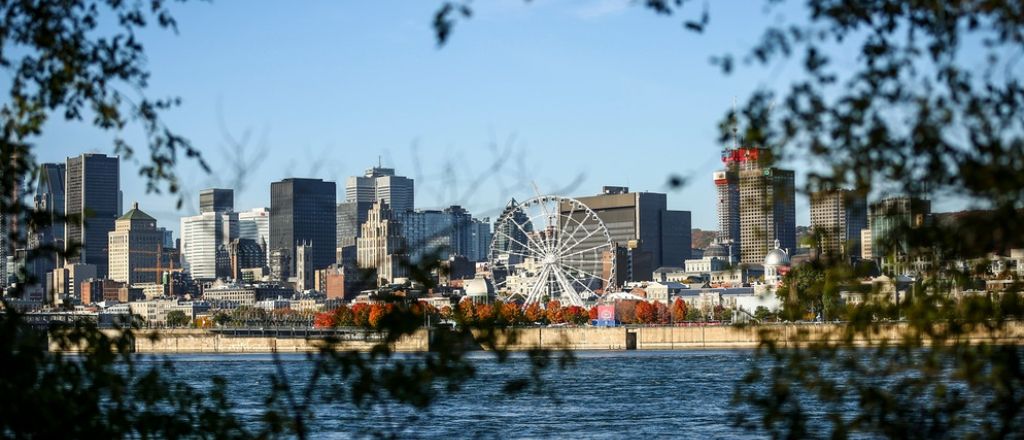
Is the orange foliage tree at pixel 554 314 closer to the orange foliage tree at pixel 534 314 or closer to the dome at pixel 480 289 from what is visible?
the orange foliage tree at pixel 534 314

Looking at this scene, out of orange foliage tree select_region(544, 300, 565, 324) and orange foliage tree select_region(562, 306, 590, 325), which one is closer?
orange foliage tree select_region(544, 300, 565, 324)

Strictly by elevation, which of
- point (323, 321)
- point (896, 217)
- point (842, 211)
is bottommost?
point (323, 321)

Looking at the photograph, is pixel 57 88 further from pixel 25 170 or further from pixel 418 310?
pixel 418 310

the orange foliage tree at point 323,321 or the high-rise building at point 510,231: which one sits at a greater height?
the high-rise building at point 510,231

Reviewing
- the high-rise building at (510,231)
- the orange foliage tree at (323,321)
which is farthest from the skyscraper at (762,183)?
the orange foliage tree at (323,321)

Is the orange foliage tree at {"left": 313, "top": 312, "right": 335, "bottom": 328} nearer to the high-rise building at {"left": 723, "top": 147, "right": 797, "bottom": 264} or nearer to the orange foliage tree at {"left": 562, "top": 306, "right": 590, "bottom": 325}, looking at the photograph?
the orange foliage tree at {"left": 562, "top": 306, "right": 590, "bottom": 325}

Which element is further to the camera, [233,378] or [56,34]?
[233,378]

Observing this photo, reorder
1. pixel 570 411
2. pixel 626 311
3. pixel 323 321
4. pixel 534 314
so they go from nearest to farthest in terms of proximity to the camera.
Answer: pixel 570 411 → pixel 534 314 → pixel 626 311 → pixel 323 321

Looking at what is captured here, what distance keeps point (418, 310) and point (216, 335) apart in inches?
6592

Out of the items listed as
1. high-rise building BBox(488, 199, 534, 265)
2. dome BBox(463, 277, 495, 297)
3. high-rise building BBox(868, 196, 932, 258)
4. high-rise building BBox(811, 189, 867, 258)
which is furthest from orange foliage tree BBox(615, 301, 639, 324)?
high-rise building BBox(868, 196, 932, 258)

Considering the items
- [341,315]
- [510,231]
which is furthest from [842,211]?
[510,231]

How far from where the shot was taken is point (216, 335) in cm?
17700

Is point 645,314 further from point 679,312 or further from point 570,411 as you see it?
point 570,411

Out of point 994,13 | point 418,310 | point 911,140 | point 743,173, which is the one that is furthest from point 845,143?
point 418,310
